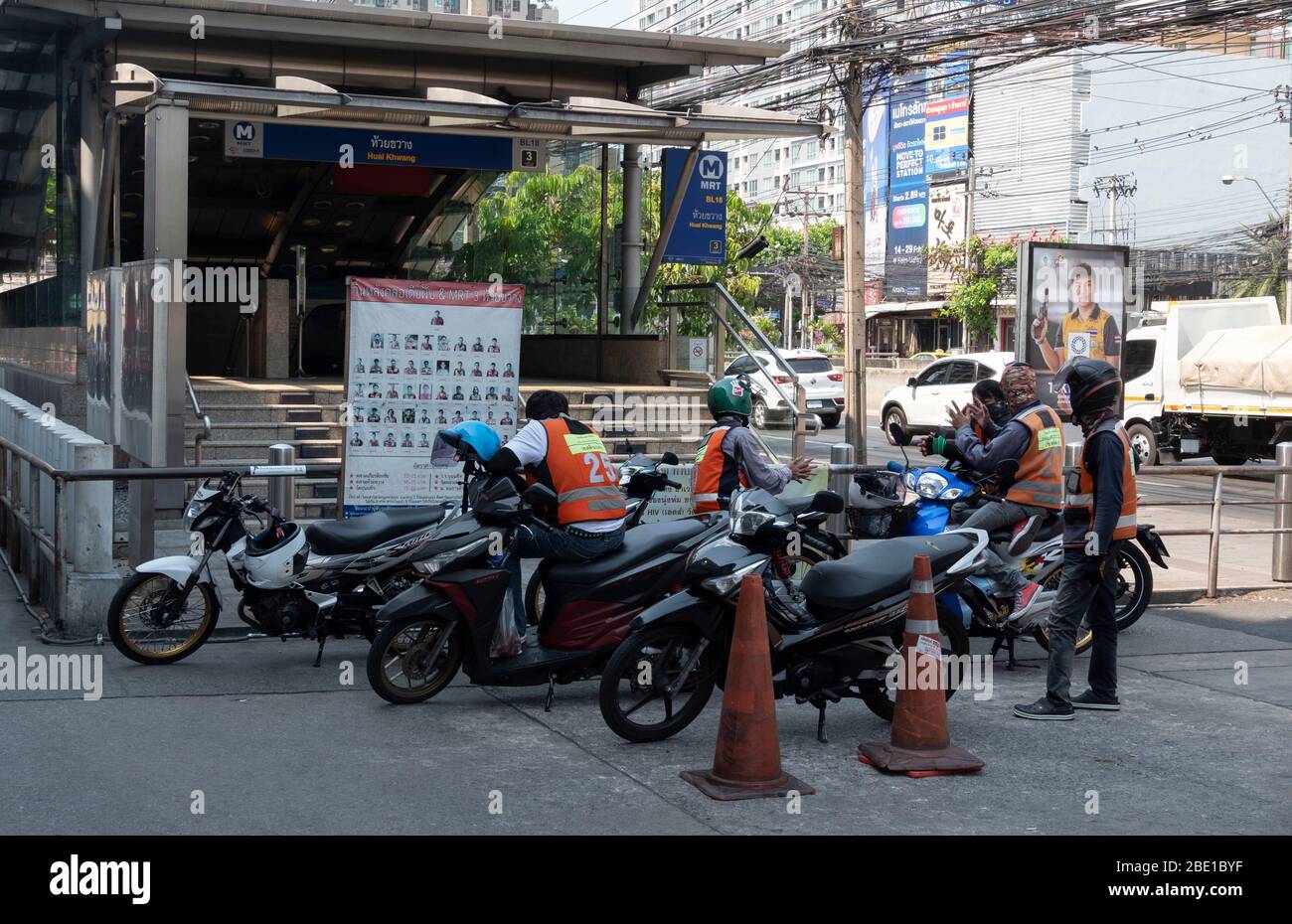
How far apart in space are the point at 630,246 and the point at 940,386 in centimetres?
1077

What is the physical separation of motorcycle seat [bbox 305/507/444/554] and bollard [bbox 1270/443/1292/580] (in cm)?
721

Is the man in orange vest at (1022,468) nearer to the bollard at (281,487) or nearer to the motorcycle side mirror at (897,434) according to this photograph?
the motorcycle side mirror at (897,434)

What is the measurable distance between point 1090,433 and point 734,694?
110 inches

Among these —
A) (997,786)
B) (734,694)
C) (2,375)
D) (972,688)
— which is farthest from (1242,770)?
(2,375)

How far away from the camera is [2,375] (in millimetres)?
22422

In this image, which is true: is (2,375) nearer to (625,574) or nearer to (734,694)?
(625,574)

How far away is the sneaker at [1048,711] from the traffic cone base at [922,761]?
1000 millimetres

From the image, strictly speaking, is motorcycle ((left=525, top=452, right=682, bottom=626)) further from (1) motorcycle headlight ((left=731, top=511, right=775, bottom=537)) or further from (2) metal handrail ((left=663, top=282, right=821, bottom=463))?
(2) metal handrail ((left=663, top=282, right=821, bottom=463))

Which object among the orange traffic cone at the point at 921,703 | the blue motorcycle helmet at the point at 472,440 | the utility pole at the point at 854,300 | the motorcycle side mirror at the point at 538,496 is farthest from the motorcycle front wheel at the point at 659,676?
the utility pole at the point at 854,300

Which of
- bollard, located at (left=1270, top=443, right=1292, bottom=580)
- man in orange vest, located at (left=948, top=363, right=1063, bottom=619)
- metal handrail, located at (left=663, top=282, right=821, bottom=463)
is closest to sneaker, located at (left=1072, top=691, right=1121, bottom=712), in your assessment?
man in orange vest, located at (left=948, top=363, right=1063, bottom=619)

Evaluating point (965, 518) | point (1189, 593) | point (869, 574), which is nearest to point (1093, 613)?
point (965, 518)

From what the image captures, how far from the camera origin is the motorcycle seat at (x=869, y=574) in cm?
682

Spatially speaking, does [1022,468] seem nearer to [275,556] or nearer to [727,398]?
[727,398]
